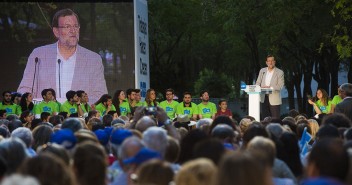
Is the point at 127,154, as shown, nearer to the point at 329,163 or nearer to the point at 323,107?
the point at 329,163

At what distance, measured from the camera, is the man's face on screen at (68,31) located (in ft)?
86.3

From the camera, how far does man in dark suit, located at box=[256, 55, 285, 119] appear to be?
67.2 feet

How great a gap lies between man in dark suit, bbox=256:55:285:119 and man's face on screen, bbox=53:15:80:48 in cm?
698

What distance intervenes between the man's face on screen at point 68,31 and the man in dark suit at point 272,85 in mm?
6978

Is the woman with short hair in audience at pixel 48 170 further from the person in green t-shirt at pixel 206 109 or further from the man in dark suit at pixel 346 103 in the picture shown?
the person in green t-shirt at pixel 206 109

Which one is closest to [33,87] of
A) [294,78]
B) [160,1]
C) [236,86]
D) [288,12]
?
[288,12]

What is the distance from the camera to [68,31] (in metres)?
26.4

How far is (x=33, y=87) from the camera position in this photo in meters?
25.9

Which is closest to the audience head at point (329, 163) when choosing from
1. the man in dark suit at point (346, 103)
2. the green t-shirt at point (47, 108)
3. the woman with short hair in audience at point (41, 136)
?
the woman with short hair in audience at point (41, 136)

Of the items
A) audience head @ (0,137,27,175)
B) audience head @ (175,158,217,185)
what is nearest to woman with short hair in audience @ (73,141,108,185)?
audience head @ (175,158,217,185)

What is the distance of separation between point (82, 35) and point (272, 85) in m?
7.45

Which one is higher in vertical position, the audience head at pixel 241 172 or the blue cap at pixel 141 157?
the audience head at pixel 241 172

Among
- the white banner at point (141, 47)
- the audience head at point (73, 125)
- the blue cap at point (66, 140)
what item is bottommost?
the blue cap at point (66, 140)

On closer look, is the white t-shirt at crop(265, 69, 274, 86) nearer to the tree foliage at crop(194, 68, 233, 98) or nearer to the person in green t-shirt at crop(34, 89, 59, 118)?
the person in green t-shirt at crop(34, 89, 59, 118)
